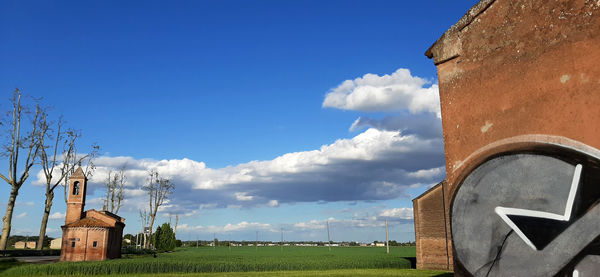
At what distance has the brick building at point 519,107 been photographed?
4.94m

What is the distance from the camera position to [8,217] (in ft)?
96.2

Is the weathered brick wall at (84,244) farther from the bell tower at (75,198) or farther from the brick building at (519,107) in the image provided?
the brick building at (519,107)

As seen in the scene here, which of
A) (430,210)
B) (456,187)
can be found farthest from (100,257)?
(456,187)

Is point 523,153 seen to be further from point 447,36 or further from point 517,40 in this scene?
point 447,36

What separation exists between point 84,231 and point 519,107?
36.9 meters

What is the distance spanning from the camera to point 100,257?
34.2 metres

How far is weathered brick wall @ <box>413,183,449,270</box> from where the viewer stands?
90.4ft

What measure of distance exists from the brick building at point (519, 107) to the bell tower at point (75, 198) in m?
38.2

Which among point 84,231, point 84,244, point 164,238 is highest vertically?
point 84,231

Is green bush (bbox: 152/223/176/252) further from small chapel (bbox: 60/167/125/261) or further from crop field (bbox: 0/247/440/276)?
crop field (bbox: 0/247/440/276)

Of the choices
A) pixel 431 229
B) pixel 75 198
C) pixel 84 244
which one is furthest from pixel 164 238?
pixel 431 229

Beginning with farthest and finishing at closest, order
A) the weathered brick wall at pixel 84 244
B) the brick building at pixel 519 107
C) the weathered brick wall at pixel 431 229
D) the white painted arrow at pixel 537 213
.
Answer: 1. the weathered brick wall at pixel 84 244
2. the weathered brick wall at pixel 431 229
3. the brick building at pixel 519 107
4. the white painted arrow at pixel 537 213

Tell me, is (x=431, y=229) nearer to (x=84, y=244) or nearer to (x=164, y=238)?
(x=84, y=244)

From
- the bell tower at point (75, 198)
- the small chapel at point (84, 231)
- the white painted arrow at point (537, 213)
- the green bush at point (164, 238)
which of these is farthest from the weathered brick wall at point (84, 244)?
the white painted arrow at point (537, 213)
